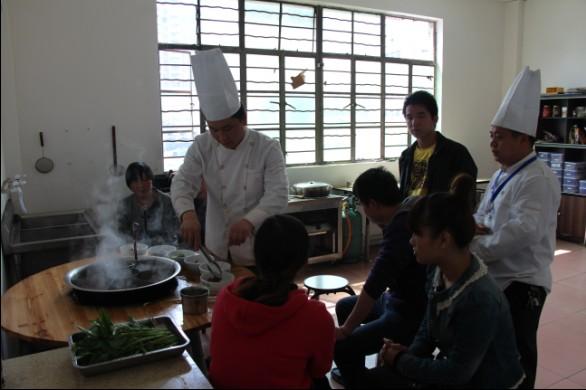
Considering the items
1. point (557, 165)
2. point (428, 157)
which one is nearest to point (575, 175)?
point (557, 165)

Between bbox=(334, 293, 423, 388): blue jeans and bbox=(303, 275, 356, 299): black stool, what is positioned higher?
bbox=(334, 293, 423, 388): blue jeans

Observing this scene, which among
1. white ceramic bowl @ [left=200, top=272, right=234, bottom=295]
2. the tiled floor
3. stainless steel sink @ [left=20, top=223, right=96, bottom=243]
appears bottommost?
the tiled floor

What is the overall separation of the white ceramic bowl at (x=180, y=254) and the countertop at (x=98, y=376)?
0.90 m

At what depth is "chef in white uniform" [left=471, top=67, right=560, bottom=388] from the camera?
168cm

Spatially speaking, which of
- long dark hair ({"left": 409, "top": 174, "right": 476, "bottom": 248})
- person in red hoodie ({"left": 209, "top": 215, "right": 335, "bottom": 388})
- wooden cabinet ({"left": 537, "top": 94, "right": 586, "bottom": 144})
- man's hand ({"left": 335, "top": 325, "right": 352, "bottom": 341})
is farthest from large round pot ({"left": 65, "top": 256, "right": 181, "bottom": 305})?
wooden cabinet ({"left": 537, "top": 94, "right": 586, "bottom": 144})

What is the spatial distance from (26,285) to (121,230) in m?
1.16

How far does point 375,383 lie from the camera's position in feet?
5.10

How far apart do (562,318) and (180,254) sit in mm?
2704

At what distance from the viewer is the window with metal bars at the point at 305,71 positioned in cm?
414

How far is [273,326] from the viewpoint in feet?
3.92

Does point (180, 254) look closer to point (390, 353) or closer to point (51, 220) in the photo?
point (390, 353)

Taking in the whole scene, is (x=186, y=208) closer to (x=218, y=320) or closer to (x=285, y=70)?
(x=218, y=320)

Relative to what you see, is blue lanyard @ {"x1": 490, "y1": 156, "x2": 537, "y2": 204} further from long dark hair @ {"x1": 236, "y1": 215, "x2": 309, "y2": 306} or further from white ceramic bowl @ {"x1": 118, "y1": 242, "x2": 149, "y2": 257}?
white ceramic bowl @ {"x1": 118, "y1": 242, "x2": 149, "y2": 257}

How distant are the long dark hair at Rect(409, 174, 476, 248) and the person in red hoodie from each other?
0.35 m
